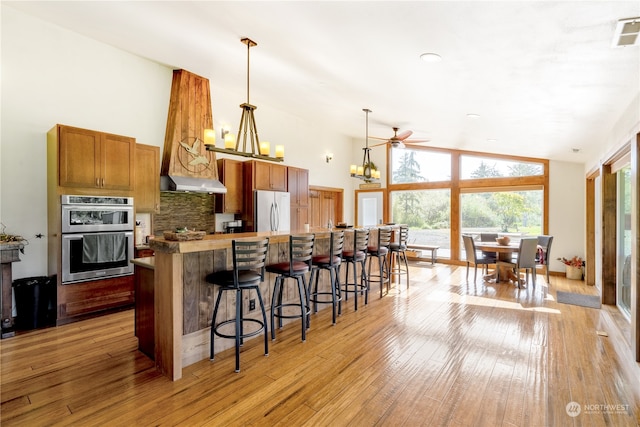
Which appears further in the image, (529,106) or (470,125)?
(470,125)

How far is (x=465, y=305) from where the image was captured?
446 centimetres

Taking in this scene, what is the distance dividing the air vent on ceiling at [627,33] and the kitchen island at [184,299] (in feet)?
→ 9.37

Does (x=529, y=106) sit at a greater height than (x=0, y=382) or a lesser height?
greater

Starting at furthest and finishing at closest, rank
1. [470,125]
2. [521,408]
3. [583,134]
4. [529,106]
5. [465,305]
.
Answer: [470,125] → [465,305] → [583,134] → [529,106] → [521,408]

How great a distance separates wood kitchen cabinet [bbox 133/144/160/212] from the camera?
4556 millimetres

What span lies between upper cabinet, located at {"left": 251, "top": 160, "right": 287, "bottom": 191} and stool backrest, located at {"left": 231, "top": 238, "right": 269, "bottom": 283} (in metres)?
3.34

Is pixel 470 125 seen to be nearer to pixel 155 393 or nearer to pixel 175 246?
pixel 175 246

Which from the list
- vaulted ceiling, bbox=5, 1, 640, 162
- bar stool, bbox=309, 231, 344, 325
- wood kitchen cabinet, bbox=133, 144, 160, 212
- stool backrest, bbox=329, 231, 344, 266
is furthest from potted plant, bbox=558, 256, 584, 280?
wood kitchen cabinet, bbox=133, 144, 160, 212

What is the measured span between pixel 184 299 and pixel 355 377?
1.61m

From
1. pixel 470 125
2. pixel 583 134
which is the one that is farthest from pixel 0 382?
pixel 583 134

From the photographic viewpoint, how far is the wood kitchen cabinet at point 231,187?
18.9 feet

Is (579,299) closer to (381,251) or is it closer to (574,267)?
(574,267)

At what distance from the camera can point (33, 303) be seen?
142 inches

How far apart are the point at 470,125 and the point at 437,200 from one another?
3798mm
